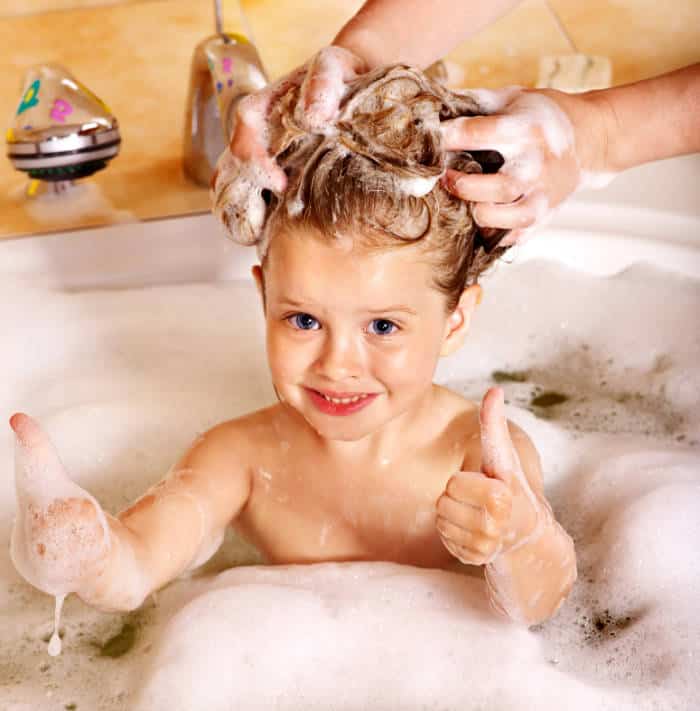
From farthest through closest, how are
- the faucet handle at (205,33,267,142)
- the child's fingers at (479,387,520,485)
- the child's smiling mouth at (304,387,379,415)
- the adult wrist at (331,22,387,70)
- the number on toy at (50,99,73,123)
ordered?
the faucet handle at (205,33,267,142) → the number on toy at (50,99,73,123) → the adult wrist at (331,22,387,70) → the child's smiling mouth at (304,387,379,415) → the child's fingers at (479,387,520,485)

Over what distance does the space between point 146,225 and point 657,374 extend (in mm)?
750

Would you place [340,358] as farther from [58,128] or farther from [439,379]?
[58,128]

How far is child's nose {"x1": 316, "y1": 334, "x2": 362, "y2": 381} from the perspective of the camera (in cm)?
109

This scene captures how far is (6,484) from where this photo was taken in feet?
4.76

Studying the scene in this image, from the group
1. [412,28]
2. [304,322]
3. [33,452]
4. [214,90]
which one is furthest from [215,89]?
[33,452]

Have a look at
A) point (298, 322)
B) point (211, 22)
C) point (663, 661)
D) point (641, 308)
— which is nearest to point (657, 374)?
point (641, 308)

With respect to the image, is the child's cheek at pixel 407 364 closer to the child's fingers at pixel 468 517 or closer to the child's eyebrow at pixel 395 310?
the child's eyebrow at pixel 395 310

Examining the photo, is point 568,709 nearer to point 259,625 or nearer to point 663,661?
point 663,661

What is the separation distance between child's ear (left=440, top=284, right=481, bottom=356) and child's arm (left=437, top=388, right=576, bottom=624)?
17 cm

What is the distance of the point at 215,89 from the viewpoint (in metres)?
1.81

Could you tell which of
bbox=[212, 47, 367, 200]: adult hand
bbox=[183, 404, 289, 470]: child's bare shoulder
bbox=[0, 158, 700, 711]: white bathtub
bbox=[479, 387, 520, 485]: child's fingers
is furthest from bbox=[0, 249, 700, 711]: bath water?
bbox=[212, 47, 367, 200]: adult hand

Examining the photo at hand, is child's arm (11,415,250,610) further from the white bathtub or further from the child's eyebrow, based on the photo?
the child's eyebrow

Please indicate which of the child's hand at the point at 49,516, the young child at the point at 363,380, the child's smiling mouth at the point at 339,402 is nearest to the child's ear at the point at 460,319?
the young child at the point at 363,380

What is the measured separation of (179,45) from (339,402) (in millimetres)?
1407
